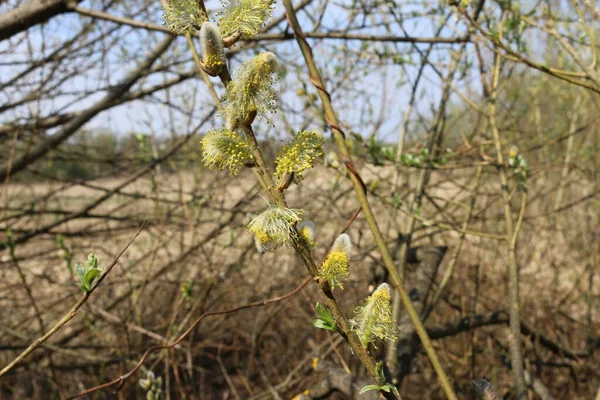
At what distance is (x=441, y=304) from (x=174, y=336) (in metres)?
2.13

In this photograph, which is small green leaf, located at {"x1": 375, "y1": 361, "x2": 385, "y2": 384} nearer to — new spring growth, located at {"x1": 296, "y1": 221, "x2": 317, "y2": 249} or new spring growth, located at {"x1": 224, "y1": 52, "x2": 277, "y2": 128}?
new spring growth, located at {"x1": 296, "y1": 221, "x2": 317, "y2": 249}

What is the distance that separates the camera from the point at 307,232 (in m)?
0.85

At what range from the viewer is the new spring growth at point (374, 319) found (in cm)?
85

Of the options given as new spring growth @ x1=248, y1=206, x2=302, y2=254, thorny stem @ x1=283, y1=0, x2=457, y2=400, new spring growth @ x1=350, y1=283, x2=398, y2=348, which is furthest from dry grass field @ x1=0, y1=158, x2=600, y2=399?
new spring growth @ x1=248, y1=206, x2=302, y2=254

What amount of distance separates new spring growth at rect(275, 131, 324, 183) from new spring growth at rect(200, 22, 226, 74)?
16 centimetres

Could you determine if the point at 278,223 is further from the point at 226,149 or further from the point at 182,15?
the point at 182,15

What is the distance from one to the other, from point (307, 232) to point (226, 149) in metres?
0.17

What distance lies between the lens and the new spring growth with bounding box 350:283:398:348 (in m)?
0.85

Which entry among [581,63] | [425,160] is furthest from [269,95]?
[425,160]

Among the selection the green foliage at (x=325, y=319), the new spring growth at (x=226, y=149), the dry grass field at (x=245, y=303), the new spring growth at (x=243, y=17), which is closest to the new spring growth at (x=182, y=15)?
the new spring growth at (x=243, y=17)

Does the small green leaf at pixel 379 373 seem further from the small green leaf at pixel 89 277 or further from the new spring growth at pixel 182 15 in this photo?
the new spring growth at pixel 182 15

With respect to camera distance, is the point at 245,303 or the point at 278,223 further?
the point at 245,303

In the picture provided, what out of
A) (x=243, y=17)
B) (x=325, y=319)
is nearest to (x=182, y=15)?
(x=243, y=17)

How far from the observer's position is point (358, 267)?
4.09 m
